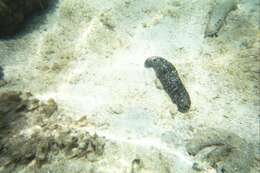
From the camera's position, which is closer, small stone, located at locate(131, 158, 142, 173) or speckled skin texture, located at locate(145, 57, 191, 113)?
small stone, located at locate(131, 158, 142, 173)

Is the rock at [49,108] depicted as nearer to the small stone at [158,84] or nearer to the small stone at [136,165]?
the small stone at [136,165]

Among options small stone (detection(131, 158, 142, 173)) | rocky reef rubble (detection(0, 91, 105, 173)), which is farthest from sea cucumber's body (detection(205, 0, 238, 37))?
rocky reef rubble (detection(0, 91, 105, 173))

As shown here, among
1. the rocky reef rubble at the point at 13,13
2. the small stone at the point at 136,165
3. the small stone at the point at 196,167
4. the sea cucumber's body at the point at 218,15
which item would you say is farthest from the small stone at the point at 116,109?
the sea cucumber's body at the point at 218,15

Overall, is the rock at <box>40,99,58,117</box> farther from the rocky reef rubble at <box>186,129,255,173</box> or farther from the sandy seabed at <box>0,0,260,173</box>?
the rocky reef rubble at <box>186,129,255,173</box>

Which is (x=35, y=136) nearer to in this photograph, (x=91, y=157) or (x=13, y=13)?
(x=91, y=157)

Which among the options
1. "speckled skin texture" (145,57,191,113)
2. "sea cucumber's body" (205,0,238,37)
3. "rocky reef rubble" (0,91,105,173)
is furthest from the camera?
"sea cucumber's body" (205,0,238,37)

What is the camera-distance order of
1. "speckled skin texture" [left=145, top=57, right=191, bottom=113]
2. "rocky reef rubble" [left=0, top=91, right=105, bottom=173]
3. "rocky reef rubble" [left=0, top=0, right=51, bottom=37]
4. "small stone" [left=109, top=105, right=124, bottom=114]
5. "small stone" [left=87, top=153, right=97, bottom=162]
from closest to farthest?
"rocky reef rubble" [left=0, top=91, right=105, bottom=173], "small stone" [left=87, top=153, right=97, bottom=162], "small stone" [left=109, top=105, right=124, bottom=114], "speckled skin texture" [left=145, top=57, right=191, bottom=113], "rocky reef rubble" [left=0, top=0, right=51, bottom=37]
